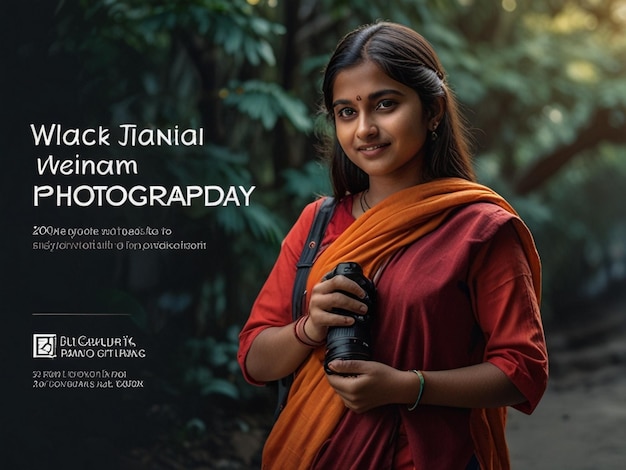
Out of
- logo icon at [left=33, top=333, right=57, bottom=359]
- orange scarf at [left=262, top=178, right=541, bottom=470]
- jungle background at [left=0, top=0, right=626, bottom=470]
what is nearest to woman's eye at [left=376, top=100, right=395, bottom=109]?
orange scarf at [left=262, top=178, right=541, bottom=470]

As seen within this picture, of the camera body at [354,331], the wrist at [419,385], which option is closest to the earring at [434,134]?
the camera body at [354,331]

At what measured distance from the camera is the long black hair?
45.9 inches

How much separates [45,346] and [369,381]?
1.67 metres

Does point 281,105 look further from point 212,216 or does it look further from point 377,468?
point 377,468

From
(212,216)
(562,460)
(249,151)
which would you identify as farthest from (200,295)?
(562,460)

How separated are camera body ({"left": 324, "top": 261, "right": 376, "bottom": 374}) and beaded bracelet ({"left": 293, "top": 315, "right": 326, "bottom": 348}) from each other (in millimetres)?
55

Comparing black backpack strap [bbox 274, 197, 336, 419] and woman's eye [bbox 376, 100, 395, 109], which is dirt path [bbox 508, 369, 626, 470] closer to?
black backpack strap [bbox 274, 197, 336, 419]

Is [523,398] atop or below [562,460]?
atop

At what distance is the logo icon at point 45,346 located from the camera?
8.18 feet

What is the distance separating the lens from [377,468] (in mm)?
1146

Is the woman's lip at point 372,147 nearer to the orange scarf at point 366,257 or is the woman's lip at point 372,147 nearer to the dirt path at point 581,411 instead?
the orange scarf at point 366,257

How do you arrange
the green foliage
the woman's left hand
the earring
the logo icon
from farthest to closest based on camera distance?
the green foliage, the logo icon, the earring, the woman's left hand

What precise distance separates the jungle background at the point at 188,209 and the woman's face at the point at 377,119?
1240 millimetres

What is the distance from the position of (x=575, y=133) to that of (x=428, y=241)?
332cm
